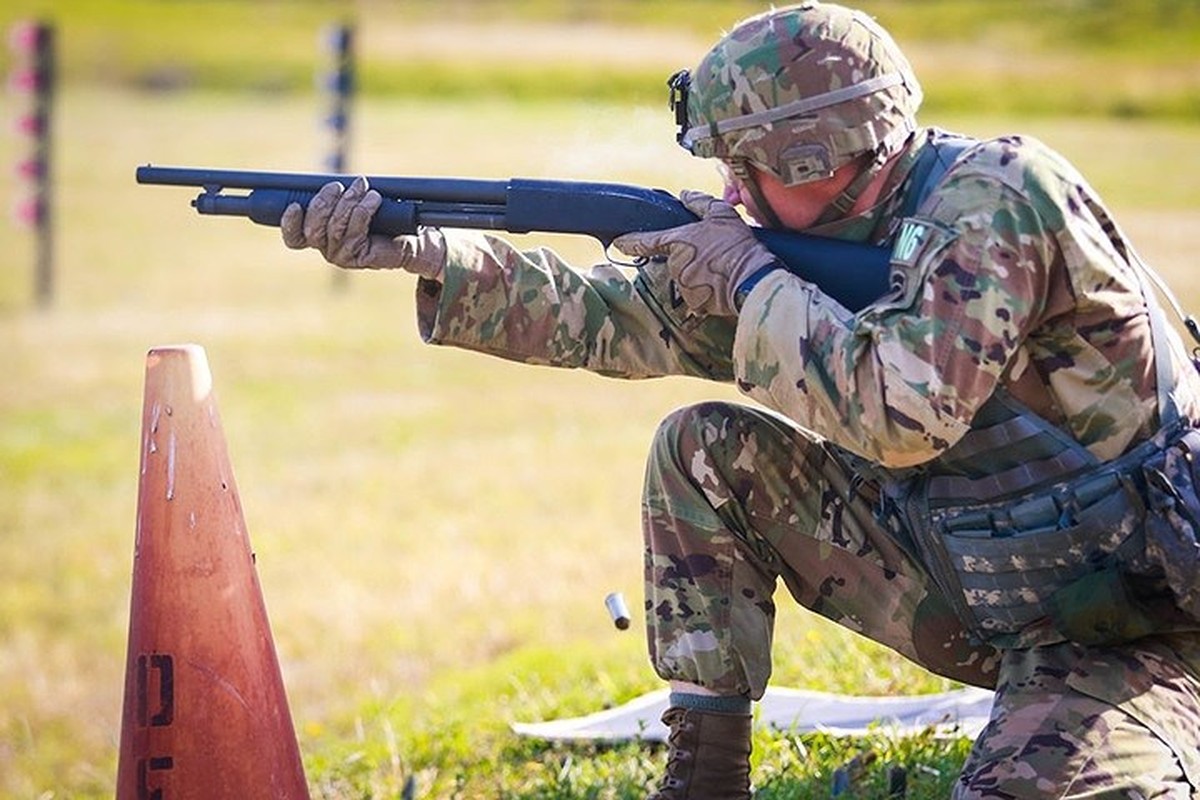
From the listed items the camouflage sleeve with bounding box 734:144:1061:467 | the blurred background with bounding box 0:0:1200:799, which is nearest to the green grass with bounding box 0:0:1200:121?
the blurred background with bounding box 0:0:1200:799

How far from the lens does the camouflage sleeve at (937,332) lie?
390 centimetres

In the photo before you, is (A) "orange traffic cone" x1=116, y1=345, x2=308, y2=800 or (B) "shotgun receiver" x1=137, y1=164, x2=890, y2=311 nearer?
(A) "orange traffic cone" x1=116, y1=345, x2=308, y2=800

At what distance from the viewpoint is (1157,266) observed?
1755 centimetres

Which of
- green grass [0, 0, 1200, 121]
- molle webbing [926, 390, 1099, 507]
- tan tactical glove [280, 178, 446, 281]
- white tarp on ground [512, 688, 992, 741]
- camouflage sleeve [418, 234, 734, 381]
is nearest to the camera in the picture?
molle webbing [926, 390, 1099, 507]

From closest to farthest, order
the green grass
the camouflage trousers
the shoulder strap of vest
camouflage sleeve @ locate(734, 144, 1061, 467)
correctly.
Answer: camouflage sleeve @ locate(734, 144, 1061, 467)
the shoulder strap of vest
the camouflage trousers
the green grass

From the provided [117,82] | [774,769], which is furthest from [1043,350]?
[117,82]

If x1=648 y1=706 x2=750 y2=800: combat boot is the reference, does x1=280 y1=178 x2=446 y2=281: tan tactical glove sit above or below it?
above

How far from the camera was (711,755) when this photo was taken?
453 cm

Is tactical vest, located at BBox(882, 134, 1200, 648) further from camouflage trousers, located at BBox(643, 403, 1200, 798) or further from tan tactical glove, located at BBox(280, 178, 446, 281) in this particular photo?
tan tactical glove, located at BBox(280, 178, 446, 281)

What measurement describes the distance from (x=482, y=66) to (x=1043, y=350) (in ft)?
161

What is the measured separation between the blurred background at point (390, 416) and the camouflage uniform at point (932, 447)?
2.88ft

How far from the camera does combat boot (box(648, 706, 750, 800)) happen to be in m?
4.53

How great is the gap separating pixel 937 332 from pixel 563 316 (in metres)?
1.23

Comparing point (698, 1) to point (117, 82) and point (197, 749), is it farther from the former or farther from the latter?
point (197, 749)
